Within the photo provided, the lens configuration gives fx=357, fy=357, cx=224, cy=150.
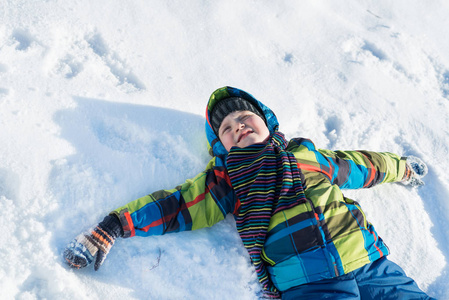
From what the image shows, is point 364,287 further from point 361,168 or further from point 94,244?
point 94,244

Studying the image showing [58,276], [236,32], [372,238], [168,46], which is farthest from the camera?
[236,32]

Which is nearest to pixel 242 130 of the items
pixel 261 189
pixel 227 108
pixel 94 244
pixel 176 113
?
pixel 227 108

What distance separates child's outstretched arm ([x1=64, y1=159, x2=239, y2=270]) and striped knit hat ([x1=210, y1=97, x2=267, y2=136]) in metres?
0.33

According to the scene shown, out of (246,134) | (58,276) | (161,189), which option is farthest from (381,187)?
(58,276)

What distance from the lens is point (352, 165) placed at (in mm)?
2021

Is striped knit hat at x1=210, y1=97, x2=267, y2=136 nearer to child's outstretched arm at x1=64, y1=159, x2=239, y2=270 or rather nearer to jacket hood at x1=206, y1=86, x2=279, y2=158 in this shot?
jacket hood at x1=206, y1=86, x2=279, y2=158

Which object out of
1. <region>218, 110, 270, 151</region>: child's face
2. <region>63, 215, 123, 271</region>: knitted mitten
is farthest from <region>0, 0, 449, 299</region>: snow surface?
<region>218, 110, 270, 151</region>: child's face

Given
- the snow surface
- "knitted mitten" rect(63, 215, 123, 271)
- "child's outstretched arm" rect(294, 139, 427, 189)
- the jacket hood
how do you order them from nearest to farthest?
"knitted mitten" rect(63, 215, 123, 271)
the snow surface
"child's outstretched arm" rect(294, 139, 427, 189)
the jacket hood

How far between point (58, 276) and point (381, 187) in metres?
1.83

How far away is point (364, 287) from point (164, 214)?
94 centimetres

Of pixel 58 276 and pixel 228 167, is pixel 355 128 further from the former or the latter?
pixel 58 276

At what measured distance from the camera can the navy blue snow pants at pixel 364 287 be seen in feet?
4.93

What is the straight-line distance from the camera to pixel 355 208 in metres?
1.73

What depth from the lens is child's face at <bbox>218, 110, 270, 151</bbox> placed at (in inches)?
74.2
